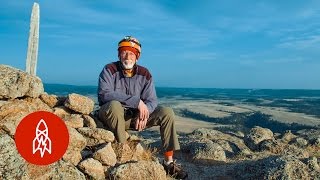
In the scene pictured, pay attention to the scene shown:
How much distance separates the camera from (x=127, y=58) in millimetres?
8930

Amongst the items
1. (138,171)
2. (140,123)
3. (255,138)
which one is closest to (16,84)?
(140,123)

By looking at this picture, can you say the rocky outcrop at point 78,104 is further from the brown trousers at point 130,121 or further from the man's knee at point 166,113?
the man's knee at point 166,113

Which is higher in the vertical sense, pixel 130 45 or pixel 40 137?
pixel 130 45

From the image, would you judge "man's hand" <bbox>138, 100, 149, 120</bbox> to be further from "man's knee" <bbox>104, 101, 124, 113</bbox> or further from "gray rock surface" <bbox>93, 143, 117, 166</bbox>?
"gray rock surface" <bbox>93, 143, 117, 166</bbox>

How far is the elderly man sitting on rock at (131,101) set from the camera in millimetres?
8766

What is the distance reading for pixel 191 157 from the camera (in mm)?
11859

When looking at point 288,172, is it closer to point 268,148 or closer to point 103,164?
point 103,164

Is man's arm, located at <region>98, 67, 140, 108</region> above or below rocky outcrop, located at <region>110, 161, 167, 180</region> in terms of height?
above

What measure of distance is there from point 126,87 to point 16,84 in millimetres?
2162

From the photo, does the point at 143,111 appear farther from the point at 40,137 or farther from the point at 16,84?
the point at 40,137

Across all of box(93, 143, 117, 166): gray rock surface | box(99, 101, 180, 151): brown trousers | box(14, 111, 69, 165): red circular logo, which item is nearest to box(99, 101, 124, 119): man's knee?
box(99, 101, 180, 151): brown trousers

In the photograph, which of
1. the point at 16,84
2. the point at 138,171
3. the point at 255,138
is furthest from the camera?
the point at 255,138

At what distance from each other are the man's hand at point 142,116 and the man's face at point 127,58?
0.78m

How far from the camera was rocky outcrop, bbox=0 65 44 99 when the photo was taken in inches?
319
